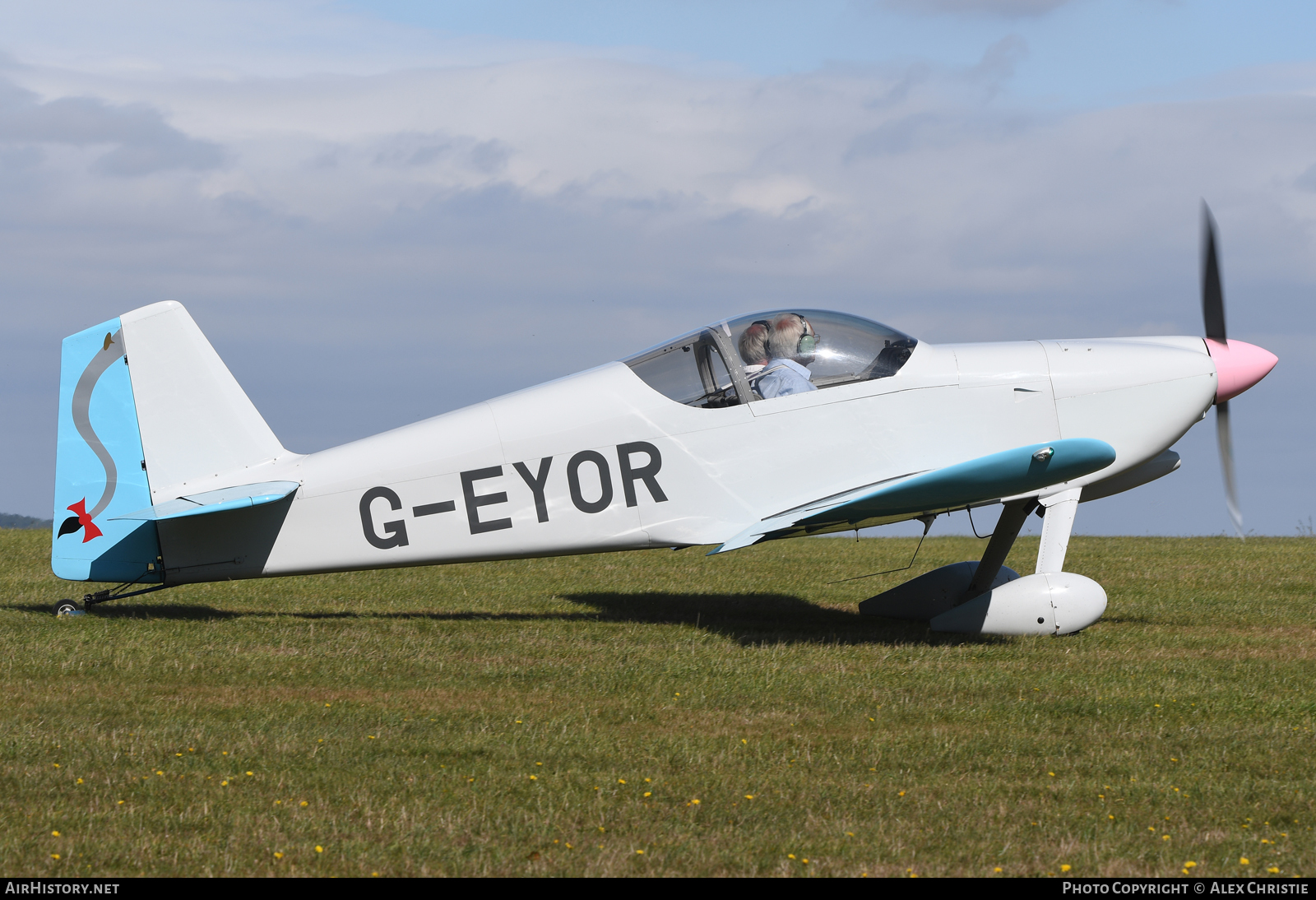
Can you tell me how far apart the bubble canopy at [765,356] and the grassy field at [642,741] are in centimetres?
191

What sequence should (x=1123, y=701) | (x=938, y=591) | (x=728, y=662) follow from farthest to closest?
(x=938, y=591) < (x=728, y=662) < (x=1123, y=701)

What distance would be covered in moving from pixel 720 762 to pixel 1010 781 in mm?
1302

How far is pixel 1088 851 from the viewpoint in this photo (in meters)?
4.10

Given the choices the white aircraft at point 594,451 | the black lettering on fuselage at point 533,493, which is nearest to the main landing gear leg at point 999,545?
the white aircraft at point 594,451

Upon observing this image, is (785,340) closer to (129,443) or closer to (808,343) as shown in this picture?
(808,343)

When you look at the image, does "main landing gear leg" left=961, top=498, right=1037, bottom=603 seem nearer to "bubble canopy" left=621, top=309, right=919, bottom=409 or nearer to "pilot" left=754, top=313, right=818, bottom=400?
"bubble canopy" left=621, top=309, right=919, bottom=409

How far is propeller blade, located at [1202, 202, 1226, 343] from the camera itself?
9125 millimetres

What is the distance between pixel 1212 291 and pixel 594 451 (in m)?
5.23

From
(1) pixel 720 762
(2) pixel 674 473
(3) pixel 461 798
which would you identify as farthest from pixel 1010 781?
(2) pixel 674 473

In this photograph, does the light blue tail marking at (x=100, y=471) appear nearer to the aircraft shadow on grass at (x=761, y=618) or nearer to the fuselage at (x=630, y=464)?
the fuselage at (x=630, y=464)

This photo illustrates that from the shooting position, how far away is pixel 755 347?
8.48 meters

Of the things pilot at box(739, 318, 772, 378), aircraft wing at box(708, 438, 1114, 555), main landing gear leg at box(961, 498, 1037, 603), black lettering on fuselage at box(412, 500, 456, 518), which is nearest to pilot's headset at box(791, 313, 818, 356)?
pilot at box(739, 318, 772, 378)

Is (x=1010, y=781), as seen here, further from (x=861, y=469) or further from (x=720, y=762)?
(x=861, y=469)

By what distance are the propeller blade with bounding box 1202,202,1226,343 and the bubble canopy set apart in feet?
8.71
